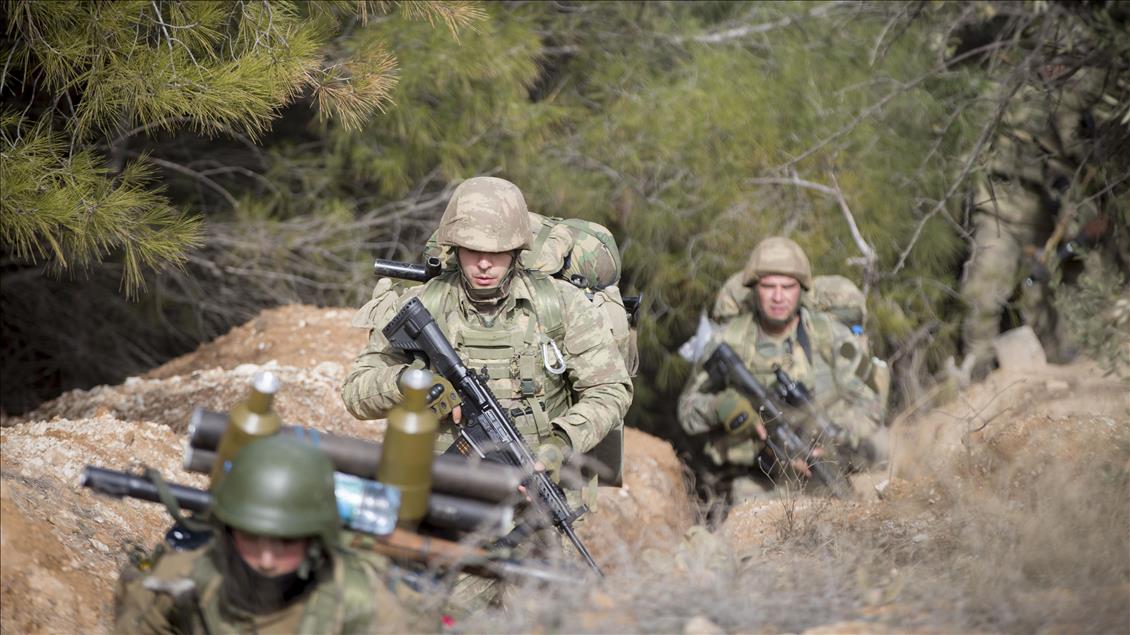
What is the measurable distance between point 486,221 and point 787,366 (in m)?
3.48

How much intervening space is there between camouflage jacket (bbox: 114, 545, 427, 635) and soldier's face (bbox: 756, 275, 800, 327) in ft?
15.9

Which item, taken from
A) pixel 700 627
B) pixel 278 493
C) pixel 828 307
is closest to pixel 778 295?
pixel 828 307

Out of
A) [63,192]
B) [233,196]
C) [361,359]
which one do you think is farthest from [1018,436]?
[233,196]

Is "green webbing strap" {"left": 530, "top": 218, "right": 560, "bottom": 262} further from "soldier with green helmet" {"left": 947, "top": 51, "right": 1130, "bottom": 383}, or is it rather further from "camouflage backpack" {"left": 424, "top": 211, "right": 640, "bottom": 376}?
"soldier with green helmet" {"left": 947, "top": 51, "right": 1130, "bottom": 383}

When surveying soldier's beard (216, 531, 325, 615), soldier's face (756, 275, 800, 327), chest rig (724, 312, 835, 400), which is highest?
soldier's beard (216, 531, 325, 615)

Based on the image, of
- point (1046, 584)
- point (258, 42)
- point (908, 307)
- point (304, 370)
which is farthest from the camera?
point (908, 307)

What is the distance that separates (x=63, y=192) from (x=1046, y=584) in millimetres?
4052

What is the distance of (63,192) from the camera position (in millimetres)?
5336

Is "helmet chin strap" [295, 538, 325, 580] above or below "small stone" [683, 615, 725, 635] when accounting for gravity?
above

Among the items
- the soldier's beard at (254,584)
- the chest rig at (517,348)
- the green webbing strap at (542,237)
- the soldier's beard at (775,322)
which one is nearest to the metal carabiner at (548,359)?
the chest rig at (517,348)

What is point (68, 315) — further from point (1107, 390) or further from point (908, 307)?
point (1107, 390)

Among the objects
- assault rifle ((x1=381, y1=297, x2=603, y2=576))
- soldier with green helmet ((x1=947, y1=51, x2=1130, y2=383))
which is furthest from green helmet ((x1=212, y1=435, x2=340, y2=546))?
soldier with green helmet ((x1=947, y1=51, x2=1130, y2=383))

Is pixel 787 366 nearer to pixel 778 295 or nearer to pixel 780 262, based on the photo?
pixel 778 295

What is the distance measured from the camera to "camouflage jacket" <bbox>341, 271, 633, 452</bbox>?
16.5 ft
